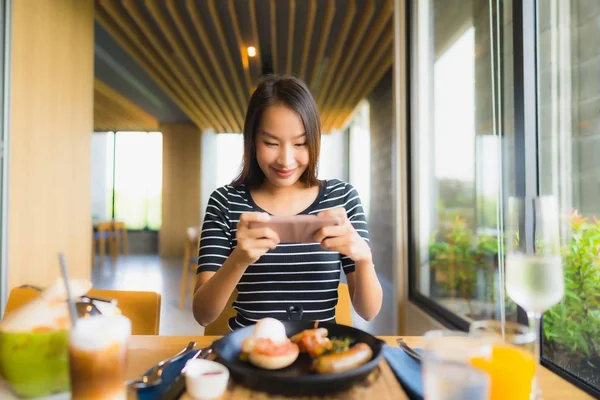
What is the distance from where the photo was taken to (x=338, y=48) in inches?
178

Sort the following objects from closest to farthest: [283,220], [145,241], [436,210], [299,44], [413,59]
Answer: [283,220] → [436,210] → [413,59] → [299,44] → [145,241]

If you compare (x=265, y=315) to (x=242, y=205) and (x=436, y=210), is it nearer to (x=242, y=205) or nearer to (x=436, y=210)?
(x=242, y=205)

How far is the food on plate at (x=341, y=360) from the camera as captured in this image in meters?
0.76

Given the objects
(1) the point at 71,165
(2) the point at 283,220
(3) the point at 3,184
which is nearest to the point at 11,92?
(3) the point at 3,184

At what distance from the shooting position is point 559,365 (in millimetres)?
1393

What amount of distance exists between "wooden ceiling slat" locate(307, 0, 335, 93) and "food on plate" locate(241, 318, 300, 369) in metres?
3.30

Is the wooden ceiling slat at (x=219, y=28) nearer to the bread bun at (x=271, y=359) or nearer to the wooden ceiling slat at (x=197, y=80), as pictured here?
the wooden ceiling slat at (x=197, y=80)

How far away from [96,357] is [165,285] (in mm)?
5883

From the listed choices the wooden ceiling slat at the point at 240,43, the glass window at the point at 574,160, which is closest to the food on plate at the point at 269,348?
the glass window at the point at 574,160

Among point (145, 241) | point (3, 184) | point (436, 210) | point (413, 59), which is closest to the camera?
point (3, 184)

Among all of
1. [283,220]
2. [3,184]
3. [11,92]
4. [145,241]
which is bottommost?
[145,241]

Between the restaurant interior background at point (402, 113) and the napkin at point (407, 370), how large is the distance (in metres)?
0.56

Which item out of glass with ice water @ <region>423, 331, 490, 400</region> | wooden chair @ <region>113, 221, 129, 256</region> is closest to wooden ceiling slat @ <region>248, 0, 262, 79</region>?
glass with ice water @ <region>423, 331, 490, 400</region>

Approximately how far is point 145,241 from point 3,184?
8.35m
